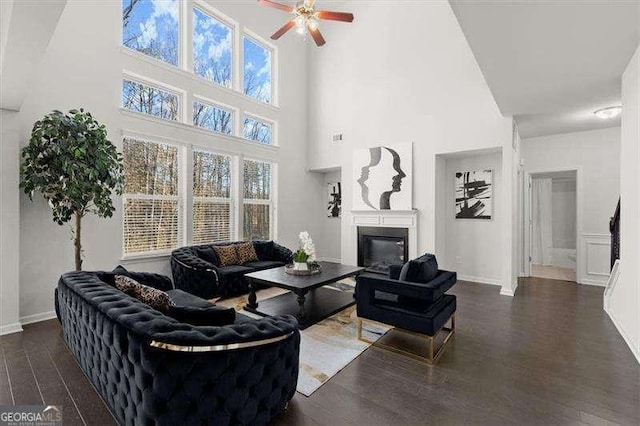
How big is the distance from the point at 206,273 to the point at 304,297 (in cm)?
170

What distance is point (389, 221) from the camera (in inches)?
243

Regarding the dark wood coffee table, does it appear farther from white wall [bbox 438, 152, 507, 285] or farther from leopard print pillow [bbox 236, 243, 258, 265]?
white wall [bbox 438, 152, 507, 285]

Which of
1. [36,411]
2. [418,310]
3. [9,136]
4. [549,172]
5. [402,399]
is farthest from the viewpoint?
[549,172]

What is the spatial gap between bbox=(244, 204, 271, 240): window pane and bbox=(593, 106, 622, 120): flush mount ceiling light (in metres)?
5.94

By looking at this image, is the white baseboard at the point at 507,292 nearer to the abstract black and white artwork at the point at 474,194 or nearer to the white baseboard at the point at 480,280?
the white baseboard at the point at 480,280

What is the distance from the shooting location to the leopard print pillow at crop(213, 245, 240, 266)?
201 inches

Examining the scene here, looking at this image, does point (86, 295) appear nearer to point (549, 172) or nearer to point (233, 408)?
point (233, 408)

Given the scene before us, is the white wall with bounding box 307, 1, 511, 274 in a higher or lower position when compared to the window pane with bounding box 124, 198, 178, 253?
higher

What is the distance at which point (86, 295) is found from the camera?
2.12 m

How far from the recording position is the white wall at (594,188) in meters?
5.20

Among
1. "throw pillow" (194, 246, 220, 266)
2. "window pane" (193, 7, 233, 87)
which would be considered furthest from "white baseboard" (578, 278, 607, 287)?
"window pane" (193, 7, 233, 87)

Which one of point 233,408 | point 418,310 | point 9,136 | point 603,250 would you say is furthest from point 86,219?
point 603,250

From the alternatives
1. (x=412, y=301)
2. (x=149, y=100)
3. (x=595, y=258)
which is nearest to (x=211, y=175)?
(x=149, y=100)

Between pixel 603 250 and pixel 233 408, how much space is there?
6.52 m
